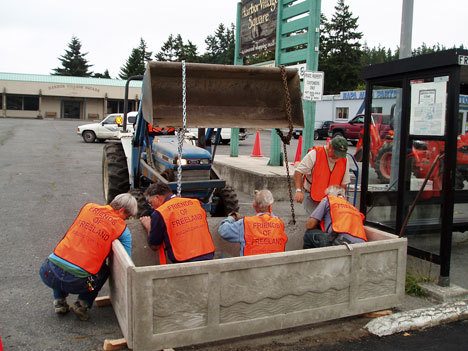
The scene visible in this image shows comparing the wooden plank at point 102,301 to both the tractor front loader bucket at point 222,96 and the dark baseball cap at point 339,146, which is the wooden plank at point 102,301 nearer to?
the tractor front loader bucket at point 222,96

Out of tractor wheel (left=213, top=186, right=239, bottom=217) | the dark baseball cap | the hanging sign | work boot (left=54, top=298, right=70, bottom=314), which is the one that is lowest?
work boot (left=54, top=298, right=70, bottom=314)

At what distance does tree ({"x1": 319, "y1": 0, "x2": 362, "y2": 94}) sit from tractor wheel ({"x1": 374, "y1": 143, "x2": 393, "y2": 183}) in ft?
206

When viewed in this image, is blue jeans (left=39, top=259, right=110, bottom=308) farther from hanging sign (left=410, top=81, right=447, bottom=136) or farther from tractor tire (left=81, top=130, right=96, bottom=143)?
tractor tire (left=81, top=130, right=96, bottom=143)

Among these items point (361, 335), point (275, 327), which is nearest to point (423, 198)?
point (361, 335)

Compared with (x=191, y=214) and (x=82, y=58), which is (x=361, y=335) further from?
(x=82, y=58)

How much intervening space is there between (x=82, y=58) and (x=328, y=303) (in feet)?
315

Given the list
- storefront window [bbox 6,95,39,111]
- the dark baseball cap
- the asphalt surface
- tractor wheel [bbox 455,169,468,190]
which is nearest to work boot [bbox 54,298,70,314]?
the asphalt surface

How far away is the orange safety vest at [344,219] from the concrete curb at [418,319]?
0.78 metres

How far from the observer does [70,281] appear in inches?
167

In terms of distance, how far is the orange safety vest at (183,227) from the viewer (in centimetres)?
429

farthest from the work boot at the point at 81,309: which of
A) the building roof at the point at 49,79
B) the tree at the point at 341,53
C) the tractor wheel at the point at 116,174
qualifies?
the tree at the point at 341,53

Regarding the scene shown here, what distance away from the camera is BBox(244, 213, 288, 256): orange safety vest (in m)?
4.45

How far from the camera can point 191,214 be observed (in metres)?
4.34

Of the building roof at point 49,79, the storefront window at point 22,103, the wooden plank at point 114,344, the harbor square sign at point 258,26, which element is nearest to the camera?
the wooden plank at point 114,344
